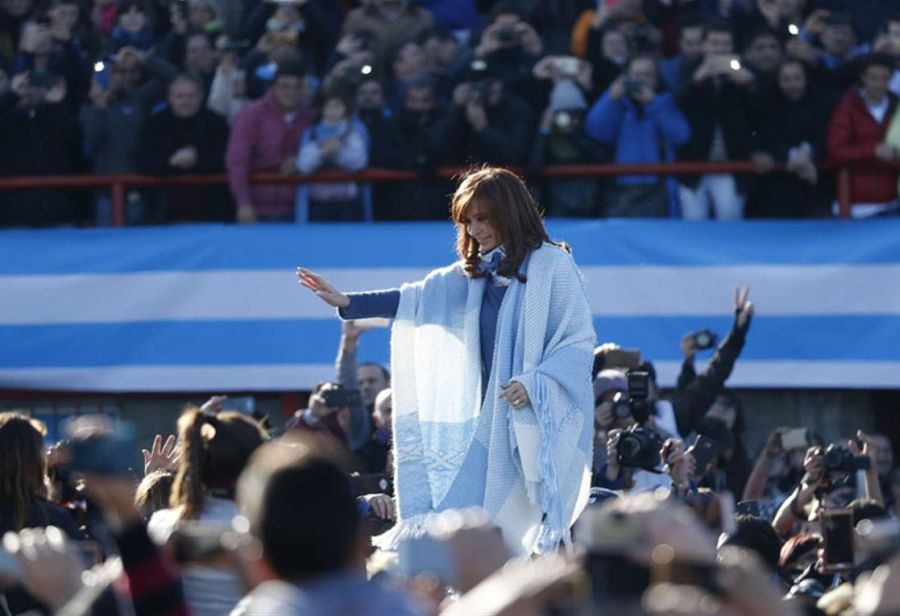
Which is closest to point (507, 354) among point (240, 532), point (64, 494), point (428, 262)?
point (64, 494)

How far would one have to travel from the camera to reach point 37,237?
11.4 metres

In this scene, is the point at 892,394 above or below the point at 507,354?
below

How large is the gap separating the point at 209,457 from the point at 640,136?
285 inches

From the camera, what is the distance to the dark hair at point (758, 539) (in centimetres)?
609

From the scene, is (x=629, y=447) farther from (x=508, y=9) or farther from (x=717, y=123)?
(x=508, y=9)

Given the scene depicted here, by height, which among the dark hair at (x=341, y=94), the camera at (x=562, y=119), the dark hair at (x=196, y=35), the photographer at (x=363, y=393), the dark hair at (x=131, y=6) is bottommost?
the photographer at (x=363, y=393)

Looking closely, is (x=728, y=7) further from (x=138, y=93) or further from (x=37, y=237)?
(x=37, y=237)

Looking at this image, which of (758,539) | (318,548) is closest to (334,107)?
(758,539)

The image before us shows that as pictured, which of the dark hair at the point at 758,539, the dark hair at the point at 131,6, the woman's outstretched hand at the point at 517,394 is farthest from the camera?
the dark hair at the point at 131,6

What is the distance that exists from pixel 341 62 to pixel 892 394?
365cm

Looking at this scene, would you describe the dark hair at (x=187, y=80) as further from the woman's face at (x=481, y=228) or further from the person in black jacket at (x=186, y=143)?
the woman's face at (x=481, y=228)

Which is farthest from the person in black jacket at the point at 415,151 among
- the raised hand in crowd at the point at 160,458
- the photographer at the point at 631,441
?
the raised hand in crowd at the point at 160,458

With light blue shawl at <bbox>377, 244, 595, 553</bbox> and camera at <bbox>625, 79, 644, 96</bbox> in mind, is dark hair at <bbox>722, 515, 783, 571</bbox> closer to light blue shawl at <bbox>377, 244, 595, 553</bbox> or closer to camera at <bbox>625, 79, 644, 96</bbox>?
light blue shawl at <bbox>377, 244, 595, 553</bbox>

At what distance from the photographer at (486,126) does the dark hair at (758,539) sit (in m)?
5.18
